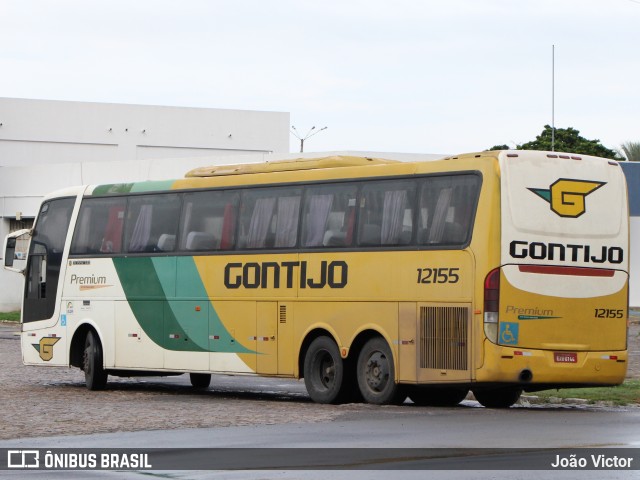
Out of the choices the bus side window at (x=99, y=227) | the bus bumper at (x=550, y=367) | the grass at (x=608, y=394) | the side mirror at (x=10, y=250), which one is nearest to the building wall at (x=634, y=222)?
the grass at (x=608, y=394)

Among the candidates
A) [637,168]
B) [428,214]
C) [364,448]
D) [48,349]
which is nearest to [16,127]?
[637,168]

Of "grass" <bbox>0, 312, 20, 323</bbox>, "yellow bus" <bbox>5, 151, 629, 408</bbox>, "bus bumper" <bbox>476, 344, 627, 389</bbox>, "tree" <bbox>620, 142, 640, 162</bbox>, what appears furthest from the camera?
"tree" <bbox>620, 142, 640, 162</bbox>

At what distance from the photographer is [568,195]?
64.3 feet

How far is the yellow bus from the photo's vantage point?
19203 mm

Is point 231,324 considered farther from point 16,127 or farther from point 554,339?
point 16,127

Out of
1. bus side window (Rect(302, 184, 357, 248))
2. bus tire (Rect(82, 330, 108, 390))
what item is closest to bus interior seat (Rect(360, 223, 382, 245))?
bus side window (Rect(302, 184, 357, 248))

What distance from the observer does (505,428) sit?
1633 centimetres

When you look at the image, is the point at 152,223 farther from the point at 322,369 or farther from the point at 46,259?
the point at 322,369

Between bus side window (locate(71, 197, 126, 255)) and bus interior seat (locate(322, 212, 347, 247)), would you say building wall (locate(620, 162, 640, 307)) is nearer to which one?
bus side window (locate(71, 197, 126, 255))

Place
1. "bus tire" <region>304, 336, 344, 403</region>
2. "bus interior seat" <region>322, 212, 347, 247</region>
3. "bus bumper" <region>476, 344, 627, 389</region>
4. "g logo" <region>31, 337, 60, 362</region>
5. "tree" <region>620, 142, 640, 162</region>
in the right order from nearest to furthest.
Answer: "bus bumper" <region>476, 344, 627, 389</region> → "bus tire" <region>304, 336, 344, 403</region> → "bus interior seat" <region>322, 212, 347, 247</region> → "g logo" <region>31, 337, 60, 362</region> → "tree" <region>620, 142, 640, 162</region>

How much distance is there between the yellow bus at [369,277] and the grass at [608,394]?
1.45 m

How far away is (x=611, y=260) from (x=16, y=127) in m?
69.3

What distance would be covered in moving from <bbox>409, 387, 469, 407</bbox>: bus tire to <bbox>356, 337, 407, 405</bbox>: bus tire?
913 millimetres

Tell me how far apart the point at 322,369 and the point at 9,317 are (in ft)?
130
